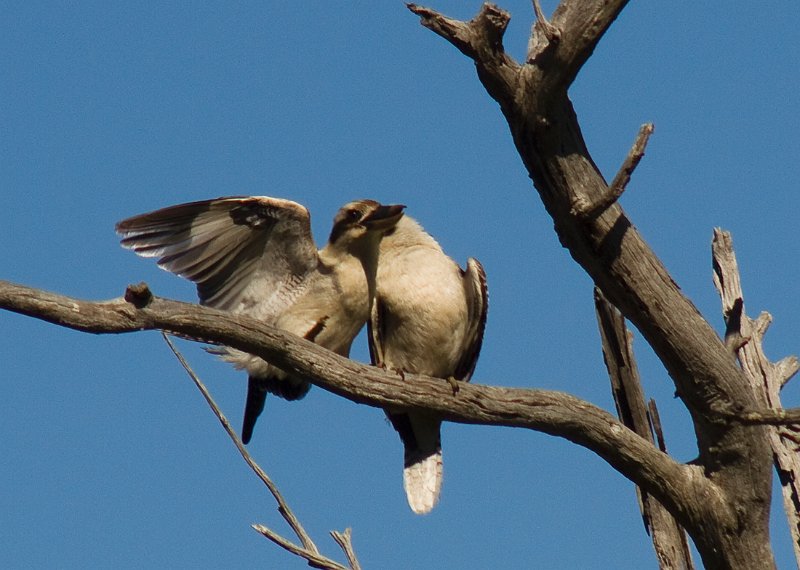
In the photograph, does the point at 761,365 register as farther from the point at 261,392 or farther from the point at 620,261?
the point at 261,392

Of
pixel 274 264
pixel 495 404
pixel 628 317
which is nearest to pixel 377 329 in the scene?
pixel 274 264

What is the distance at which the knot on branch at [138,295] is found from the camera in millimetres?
4086

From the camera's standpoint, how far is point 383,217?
6125 mm

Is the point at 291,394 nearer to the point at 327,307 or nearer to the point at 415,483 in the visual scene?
the point at 327,307

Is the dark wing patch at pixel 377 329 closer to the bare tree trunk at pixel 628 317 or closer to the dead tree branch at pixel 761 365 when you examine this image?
the bare tree trunk at pixel 628 317

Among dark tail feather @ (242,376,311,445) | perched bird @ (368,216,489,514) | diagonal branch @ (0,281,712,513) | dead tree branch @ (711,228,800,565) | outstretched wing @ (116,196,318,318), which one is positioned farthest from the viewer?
perched bird @ (368,216,489,514)

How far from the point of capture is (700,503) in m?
4.95

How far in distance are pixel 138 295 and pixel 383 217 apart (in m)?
2.23

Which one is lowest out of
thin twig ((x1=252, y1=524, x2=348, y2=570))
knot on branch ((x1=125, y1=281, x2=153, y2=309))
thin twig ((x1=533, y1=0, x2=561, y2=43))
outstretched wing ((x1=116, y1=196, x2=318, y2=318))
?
thin twig ((x1=252, y1=524, x2=348, y2=570))

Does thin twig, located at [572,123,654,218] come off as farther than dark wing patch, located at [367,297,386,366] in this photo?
No

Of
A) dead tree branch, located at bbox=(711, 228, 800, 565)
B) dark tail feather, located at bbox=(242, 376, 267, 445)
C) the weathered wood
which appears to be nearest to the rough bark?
dead tree branch, located at bbox=(711, 228, 800, 565)

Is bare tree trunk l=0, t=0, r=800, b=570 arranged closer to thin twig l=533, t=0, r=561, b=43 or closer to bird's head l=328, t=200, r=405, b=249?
thin twig l=533, t=0, r=561, b=43

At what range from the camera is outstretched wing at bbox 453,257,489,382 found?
21.3ft

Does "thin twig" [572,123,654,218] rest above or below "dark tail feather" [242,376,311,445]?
above
